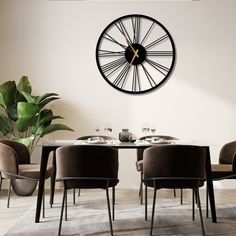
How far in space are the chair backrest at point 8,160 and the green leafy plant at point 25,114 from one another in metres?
0.93

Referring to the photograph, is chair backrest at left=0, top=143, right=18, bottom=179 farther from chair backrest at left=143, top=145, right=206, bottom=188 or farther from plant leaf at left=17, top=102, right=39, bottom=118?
chair backrest at left=143, top=145, right=206, bottom=188

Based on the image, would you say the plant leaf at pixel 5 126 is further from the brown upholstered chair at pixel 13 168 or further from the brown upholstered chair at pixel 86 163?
the brown upholstered chair at pixel 86 163

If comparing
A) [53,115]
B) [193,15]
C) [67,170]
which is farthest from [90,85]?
[67,170]

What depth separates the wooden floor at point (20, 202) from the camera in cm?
334

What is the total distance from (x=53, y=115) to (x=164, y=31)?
1923 millimetres

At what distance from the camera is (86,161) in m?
2.91

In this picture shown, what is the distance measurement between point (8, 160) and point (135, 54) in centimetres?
248

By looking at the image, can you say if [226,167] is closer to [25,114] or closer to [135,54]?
[135,54]

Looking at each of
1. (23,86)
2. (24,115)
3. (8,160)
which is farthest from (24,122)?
(8,160)

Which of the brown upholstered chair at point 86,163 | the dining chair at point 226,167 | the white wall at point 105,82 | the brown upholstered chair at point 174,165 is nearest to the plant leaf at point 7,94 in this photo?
the white wall at point 105,82

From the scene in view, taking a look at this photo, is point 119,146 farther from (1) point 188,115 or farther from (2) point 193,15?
(2) point 193,15

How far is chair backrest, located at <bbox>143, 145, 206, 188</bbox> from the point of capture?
2.96 metres

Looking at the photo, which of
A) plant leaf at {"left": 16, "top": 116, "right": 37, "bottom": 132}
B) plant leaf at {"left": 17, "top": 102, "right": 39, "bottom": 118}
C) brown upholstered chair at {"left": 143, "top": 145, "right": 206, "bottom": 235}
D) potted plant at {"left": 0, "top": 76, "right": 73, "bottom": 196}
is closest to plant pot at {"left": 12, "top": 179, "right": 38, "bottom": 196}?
potted plant at {"left": 0, "top": 76, "right": 73, "bottom": 196}

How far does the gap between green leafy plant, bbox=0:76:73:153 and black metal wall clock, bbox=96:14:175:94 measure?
931mm
